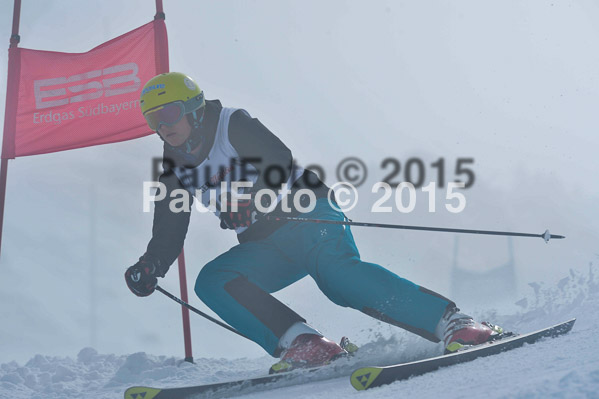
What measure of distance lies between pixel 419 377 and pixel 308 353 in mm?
848

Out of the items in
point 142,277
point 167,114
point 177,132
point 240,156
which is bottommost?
point 142,277

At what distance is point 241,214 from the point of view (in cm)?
421

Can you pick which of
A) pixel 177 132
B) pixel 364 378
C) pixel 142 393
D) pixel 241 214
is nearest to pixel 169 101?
pixel 177 132

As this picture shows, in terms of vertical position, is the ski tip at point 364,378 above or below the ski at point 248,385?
above

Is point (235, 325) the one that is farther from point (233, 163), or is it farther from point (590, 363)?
point (590, 363)

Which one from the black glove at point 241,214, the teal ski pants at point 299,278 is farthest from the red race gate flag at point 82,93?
the teal ski pants at point 299,278

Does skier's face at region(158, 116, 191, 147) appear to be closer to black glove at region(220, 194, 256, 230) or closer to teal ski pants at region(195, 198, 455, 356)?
black glove at region(220, 194, 256, 230)

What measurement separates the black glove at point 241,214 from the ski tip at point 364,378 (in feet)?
4.79

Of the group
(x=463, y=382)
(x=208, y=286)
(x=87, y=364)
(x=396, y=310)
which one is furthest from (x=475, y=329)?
(x=87, y=364)

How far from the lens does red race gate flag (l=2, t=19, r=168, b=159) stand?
672 centimetres

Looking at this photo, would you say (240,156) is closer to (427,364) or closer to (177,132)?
(177,132)

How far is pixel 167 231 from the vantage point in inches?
176

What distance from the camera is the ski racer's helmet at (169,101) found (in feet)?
13.8

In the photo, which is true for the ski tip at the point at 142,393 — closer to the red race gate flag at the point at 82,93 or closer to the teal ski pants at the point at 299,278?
the teal ski pants at the point at 299,278
